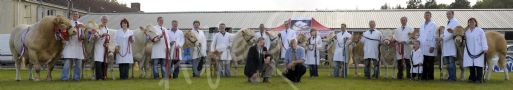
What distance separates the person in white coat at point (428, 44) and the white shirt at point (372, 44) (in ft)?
3.79

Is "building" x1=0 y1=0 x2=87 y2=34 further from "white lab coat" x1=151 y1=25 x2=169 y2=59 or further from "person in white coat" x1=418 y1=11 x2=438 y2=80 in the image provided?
"person in white coat" x1=418 y1=11 x2=438 y2=80

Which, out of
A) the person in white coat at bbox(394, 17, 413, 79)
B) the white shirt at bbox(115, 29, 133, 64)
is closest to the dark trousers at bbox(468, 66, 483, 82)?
the person in white coat at bbox(394, 17, 413, 79)

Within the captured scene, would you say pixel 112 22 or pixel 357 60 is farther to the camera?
pixel 112 22

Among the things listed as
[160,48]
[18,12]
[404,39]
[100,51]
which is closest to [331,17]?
[18,12]

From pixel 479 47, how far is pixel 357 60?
3766 millimetres

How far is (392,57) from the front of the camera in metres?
15.8

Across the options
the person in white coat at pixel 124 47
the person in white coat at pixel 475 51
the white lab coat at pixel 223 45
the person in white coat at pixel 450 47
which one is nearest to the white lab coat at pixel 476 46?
the person in white coat at pixel 475 51

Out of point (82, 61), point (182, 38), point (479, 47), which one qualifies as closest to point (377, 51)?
point (479, 47)

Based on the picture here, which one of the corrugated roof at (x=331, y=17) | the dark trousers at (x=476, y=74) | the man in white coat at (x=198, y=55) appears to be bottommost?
the dark trousers at (x=476, y=74)

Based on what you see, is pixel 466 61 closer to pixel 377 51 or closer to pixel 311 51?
pixel 377 51

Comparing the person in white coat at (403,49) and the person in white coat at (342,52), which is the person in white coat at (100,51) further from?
the person in white coat at (403,49)

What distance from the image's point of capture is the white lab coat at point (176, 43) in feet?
51.7

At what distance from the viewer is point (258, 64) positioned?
1402cm

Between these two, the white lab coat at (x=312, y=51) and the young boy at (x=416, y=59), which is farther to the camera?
the white lab coat at (x=312, y=51)
